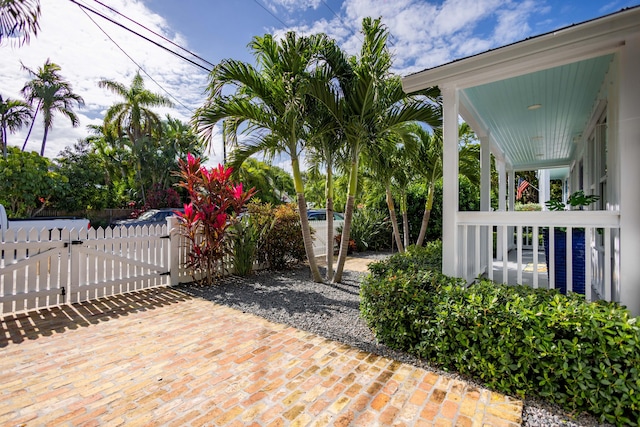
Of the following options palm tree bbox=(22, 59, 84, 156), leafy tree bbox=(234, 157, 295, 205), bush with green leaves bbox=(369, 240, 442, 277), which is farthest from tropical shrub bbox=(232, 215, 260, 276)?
palm tree bbox=(22, 59, 84, 156)

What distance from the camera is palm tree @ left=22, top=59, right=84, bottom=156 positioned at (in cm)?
1706

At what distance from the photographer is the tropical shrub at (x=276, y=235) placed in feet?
23.1

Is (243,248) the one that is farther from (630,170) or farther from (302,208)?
(630,170)

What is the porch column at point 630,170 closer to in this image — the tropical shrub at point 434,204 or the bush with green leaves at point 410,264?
the bush with green leaves at point 410,264

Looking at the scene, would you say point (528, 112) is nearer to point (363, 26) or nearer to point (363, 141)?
point (363, 141)

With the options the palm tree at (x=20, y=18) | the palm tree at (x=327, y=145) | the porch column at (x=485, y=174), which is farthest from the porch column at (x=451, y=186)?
the palm tree at (x=20, y=18)

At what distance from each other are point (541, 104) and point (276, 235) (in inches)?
218

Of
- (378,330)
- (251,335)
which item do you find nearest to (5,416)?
(251,335)

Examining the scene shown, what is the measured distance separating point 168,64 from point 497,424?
36.9 feet

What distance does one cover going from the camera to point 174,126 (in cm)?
2214

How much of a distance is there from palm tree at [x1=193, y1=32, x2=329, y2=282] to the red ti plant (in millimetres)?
885

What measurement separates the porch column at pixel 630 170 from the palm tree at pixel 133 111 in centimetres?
2057

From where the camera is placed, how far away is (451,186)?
11.7 feet

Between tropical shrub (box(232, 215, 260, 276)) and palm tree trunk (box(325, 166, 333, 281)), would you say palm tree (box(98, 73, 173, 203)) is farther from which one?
palm tree trunk (box(325, 166, 333, 281))
